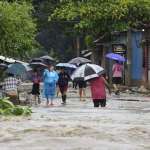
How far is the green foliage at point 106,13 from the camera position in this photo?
3391 cm

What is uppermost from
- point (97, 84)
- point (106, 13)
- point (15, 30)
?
point (106, 13)

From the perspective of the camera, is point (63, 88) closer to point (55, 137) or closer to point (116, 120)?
point (116, 120)

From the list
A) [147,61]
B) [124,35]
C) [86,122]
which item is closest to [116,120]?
[86,122]

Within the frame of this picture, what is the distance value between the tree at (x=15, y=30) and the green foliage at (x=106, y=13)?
278 inches

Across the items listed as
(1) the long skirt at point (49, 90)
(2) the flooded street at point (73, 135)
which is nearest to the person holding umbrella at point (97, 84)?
(1) the long skirt at point (49, 90)

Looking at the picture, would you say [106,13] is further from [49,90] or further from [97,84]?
[97,84]

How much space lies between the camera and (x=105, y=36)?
48312mm

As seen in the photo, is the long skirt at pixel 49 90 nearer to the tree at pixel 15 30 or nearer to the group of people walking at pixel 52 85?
the group of people walking at pixel 52 85

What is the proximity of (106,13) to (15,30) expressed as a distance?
9.45 meters

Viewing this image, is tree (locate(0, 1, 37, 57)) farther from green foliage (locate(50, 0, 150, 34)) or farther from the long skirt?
green foliage (locate(50, 0, 150, 34))

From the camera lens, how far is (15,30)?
26.3m

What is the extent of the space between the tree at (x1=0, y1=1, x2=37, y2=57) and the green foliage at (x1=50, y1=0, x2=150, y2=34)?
706cm

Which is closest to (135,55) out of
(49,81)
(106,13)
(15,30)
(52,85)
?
(106,13)

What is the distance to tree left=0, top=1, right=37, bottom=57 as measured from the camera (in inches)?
1015
